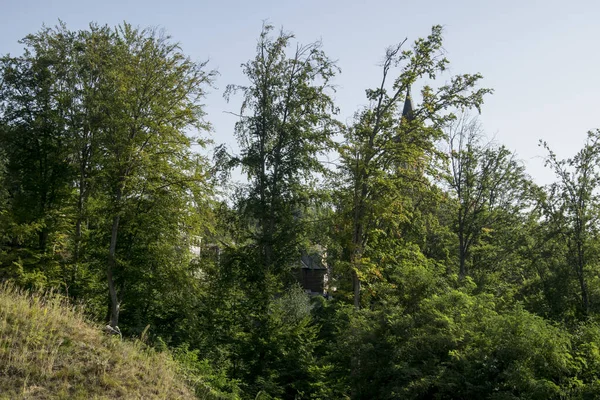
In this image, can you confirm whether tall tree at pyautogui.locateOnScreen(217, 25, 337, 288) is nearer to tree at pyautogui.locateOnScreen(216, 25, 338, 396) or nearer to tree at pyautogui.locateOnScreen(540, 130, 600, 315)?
tree at pyautogui.locateOnScreen(216, 25, 338, 396)

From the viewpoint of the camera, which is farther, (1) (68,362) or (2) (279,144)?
(2) (279,144)

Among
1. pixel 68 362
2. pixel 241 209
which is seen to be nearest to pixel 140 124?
pixel 241 209

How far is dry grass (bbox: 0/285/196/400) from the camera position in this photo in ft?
26.7

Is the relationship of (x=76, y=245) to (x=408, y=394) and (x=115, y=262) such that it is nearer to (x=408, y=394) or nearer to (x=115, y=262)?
(x=115, y=262)

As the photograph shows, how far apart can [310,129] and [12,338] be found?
1261 cm

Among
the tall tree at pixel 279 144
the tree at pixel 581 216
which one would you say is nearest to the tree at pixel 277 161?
the tall tree at pixel 279 144

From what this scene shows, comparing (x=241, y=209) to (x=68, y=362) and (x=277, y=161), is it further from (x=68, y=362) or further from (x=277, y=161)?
(x=68, y=362)

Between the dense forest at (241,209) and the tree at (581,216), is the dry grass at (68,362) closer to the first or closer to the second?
the dense forest at (241,209)

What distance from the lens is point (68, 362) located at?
878cm

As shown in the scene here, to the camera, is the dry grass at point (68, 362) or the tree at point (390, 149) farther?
the tree at point (390, 149)

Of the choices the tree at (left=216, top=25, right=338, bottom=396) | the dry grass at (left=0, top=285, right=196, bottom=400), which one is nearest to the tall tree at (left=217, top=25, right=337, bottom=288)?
the tree at (left=216, top=25, right=338, bottom=396)

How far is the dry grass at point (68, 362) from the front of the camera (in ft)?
26.7

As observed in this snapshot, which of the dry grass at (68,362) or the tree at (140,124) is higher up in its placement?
the tree at (140,124)

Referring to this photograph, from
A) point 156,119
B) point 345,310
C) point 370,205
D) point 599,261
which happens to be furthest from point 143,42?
point 599,261
